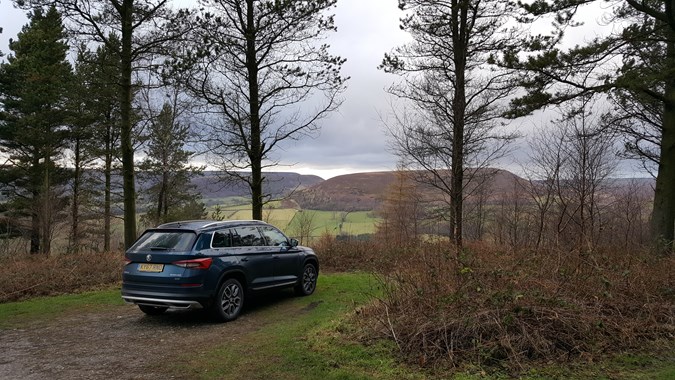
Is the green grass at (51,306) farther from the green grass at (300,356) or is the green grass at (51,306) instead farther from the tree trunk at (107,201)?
the tree trunk at (107,201)

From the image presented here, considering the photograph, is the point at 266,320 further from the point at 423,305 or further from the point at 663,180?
the point at 663,180

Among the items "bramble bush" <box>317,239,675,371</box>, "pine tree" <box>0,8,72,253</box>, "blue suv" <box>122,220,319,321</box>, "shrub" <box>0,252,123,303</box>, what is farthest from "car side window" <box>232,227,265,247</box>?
"pine tree" <box>0,8,72,253</box>

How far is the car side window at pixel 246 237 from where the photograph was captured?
27.5 ft

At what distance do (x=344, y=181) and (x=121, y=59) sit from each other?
17991 millimetres

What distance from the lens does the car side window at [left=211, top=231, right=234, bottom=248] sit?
785cm

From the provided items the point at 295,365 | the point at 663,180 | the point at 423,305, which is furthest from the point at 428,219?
the point at 295,365

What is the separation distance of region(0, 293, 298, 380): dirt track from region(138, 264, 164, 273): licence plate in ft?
3.17

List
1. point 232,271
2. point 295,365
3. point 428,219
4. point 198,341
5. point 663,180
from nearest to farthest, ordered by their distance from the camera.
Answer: point 295,365, point 198,341, point 232,271, point 663,180, point 428,219

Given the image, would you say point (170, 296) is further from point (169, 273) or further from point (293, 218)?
point (293, 218)

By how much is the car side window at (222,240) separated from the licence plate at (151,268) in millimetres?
879

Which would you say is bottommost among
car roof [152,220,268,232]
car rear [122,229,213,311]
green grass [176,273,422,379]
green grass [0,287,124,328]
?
green grass [0,287,124,328]

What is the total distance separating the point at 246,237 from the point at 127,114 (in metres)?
8.52

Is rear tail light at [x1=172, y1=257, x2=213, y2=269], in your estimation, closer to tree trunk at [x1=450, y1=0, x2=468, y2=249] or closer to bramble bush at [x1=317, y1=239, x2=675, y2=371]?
bramble bush at [x1=317, y1=239, x2=675, y2=371]

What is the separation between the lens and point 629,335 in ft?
18.5
